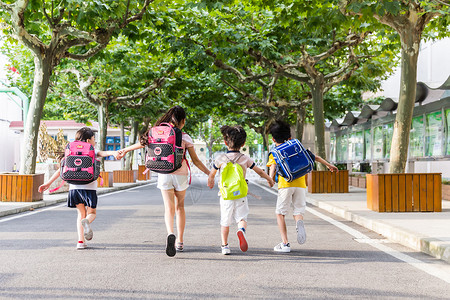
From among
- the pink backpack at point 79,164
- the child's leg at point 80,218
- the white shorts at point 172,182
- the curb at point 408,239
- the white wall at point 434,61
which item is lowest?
the curb at point 408,239

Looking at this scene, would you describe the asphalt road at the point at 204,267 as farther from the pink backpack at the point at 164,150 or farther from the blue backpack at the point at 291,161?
the pink backpack at the point at 164,150

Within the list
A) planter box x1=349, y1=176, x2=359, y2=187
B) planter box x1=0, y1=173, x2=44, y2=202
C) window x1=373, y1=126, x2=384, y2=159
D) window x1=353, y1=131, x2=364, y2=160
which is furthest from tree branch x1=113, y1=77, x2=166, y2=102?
planter box x1=0, y1=173, x2=44, y2=202

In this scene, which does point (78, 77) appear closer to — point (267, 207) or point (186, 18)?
point (186, 18)

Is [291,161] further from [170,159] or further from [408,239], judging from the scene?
[408,239]

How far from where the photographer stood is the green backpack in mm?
6414

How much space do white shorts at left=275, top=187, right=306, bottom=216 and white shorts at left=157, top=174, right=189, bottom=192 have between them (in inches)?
47.3

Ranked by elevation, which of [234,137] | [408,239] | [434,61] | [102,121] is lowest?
[408,239]

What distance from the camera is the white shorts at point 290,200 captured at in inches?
269

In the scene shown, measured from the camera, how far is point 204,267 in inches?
227

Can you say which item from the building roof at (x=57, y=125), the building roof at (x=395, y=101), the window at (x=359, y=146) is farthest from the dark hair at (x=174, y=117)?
the building roof at (x=57, y=125)

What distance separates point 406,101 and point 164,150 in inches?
273

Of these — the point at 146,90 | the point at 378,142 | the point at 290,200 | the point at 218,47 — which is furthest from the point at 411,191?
the point at 146,90

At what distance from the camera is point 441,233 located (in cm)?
754

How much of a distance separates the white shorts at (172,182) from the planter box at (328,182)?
12026 mm
